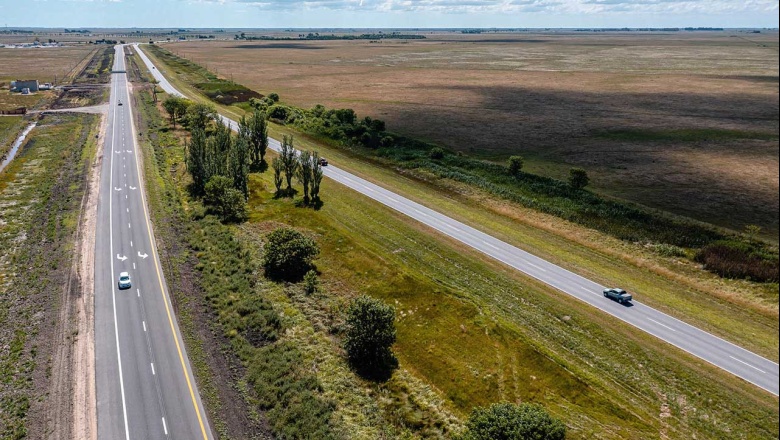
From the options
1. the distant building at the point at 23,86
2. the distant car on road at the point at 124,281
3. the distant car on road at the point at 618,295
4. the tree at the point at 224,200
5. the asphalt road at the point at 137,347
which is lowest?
the asphalt road at the point at 137,347

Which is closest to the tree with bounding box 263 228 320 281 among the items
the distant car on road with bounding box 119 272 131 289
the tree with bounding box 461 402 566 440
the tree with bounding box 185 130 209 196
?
the distant car on road with bounding box 119 272 131 289

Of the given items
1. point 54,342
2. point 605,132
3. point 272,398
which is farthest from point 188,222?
point 605,132

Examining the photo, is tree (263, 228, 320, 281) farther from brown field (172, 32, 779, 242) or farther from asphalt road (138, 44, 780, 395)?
brown field (172, 32, 779, 242)

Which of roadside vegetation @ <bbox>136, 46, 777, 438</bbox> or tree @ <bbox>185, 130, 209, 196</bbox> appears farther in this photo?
tree @ <bbox>185, 130, 209, 196</bbox>

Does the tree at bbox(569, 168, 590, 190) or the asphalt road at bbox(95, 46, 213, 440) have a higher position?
the tree at bbox(569, 168, 590, 190)

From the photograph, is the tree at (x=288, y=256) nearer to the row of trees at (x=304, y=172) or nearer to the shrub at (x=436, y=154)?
the row of trees at (x=304, y=172)

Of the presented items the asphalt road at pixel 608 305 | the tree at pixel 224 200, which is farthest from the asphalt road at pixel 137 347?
the asphalt road at pixel 608 305

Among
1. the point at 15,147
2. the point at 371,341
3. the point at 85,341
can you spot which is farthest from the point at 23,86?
the point at 371,341
